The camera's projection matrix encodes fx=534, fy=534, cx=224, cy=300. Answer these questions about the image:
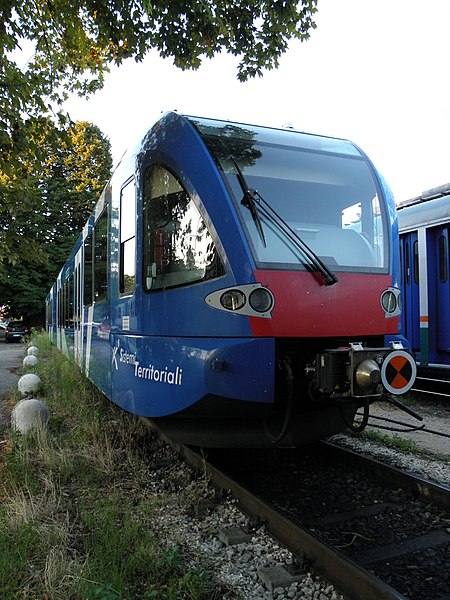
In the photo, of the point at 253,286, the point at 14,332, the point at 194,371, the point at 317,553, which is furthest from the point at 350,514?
the point at 14,332

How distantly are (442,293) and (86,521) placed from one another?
722 centimetres

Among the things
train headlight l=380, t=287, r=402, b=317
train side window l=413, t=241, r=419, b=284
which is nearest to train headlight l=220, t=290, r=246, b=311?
train headlight l=380, t=287, r=402, b=317

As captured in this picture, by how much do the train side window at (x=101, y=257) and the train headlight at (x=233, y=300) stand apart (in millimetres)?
2317

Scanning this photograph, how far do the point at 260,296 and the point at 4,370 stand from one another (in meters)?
14.1

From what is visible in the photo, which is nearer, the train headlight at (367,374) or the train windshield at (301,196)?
the train headlight at (367,374)

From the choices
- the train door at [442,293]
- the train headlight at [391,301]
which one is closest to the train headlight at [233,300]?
the train headlight at [391,301]

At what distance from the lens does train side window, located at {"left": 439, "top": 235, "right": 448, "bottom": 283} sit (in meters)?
8.80

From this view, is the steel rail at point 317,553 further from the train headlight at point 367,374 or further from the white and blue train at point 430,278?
the white and blue train at point 430,278

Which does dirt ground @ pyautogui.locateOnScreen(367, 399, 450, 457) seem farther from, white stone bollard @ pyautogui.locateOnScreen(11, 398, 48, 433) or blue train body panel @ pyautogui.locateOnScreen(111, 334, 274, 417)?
white stone bollard @ pyautogui.locateOnScreen(11, 398, 48, 433)

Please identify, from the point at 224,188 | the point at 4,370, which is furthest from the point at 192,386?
the point at 4,370

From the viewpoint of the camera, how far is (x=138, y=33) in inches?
234

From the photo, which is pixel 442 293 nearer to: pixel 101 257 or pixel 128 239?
pixel 101 257

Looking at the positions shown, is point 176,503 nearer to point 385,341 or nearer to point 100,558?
point 100,558

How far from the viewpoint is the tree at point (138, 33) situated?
5.27m
